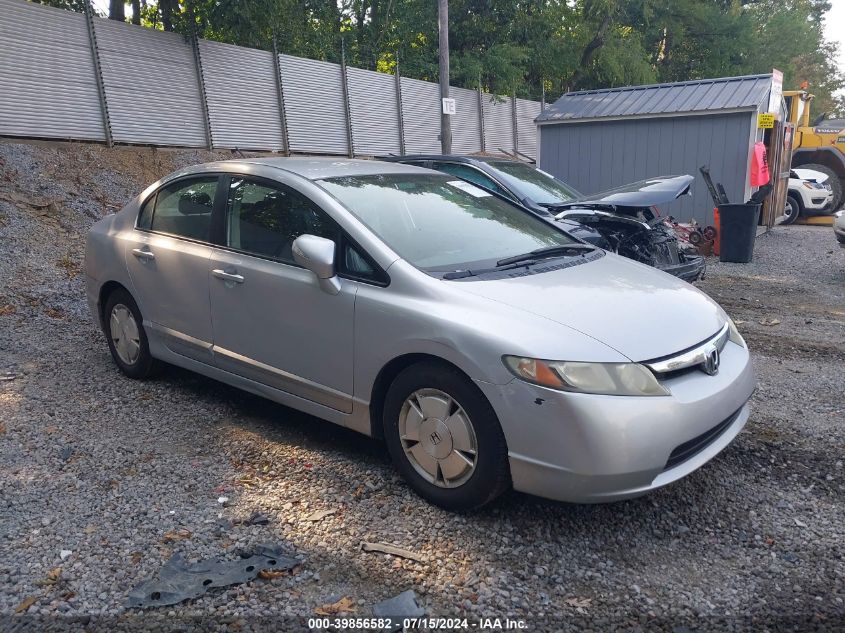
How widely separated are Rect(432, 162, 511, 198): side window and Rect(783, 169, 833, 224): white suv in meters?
11.8

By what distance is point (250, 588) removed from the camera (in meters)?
→ 2.77

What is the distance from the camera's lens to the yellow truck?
17453mm

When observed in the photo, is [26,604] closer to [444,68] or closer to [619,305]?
[619,305]

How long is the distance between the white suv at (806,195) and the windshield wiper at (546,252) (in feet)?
48.6

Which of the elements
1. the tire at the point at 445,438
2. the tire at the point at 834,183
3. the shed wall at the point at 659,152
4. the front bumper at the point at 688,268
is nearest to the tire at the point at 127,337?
the tire at the point at 445,438

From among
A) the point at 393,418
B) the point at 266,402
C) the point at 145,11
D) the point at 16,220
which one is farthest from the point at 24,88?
the point at 393,418

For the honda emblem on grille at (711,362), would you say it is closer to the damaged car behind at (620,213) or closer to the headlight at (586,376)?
the headlight at (586,376)

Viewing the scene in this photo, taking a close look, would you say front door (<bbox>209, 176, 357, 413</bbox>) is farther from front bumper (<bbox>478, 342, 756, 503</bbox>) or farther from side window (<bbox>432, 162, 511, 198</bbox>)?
side window (<bbox>432, 162, 511, 198</bbox>)

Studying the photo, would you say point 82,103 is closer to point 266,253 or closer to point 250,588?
point 266,253

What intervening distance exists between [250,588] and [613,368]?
5.58 ft

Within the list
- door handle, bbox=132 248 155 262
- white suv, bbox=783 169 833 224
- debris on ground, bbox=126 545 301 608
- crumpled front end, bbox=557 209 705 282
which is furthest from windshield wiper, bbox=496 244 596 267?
white suv, bbox=783 169 833 224

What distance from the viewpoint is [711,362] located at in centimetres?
324

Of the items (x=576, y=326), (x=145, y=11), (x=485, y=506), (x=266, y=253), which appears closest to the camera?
(x=576, y=326)

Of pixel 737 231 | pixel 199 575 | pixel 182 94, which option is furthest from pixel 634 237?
pixel 182 94
